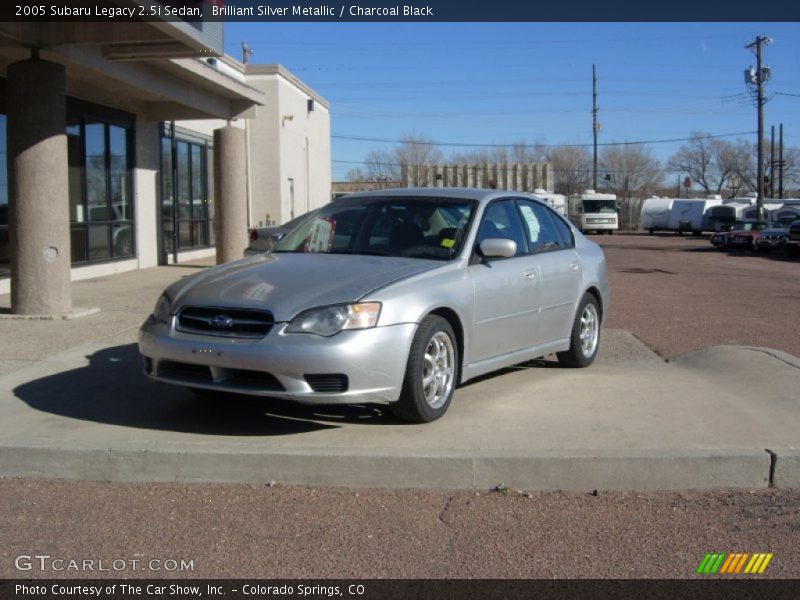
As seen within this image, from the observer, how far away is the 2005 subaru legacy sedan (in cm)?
522

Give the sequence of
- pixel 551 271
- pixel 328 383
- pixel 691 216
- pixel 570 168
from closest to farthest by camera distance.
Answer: pixel 328 383, pixel 551 271, pixel 691 216, pixel 570 168

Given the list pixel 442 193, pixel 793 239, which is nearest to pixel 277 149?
pixel 793 239

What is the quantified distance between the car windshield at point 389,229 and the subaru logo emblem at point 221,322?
1321 mm

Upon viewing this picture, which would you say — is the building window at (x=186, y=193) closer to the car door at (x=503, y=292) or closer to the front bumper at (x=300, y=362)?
the car door at (x=503, y=292)

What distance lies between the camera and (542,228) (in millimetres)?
7480

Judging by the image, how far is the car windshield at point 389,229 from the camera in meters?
6.36

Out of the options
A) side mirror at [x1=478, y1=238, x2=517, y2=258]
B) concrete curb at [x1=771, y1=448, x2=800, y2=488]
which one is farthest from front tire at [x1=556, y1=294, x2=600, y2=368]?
concrete curb at [x1=771, y1=448, x2=800, y2=488]

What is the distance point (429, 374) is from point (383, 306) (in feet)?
2.10

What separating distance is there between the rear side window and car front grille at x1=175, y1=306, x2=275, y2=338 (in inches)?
106

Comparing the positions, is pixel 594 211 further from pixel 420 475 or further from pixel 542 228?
pixel 420 475

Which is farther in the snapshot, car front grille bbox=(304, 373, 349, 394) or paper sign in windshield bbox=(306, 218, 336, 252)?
paper sign in windshield bbox=(306, 218, 336, 252)

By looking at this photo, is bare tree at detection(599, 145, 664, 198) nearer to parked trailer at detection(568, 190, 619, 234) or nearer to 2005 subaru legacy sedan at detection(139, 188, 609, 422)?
parked trailer at detection(568, 190, 619, 234)

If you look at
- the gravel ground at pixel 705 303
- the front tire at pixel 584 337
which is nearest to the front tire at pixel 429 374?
the front tire at pixel 584 337
